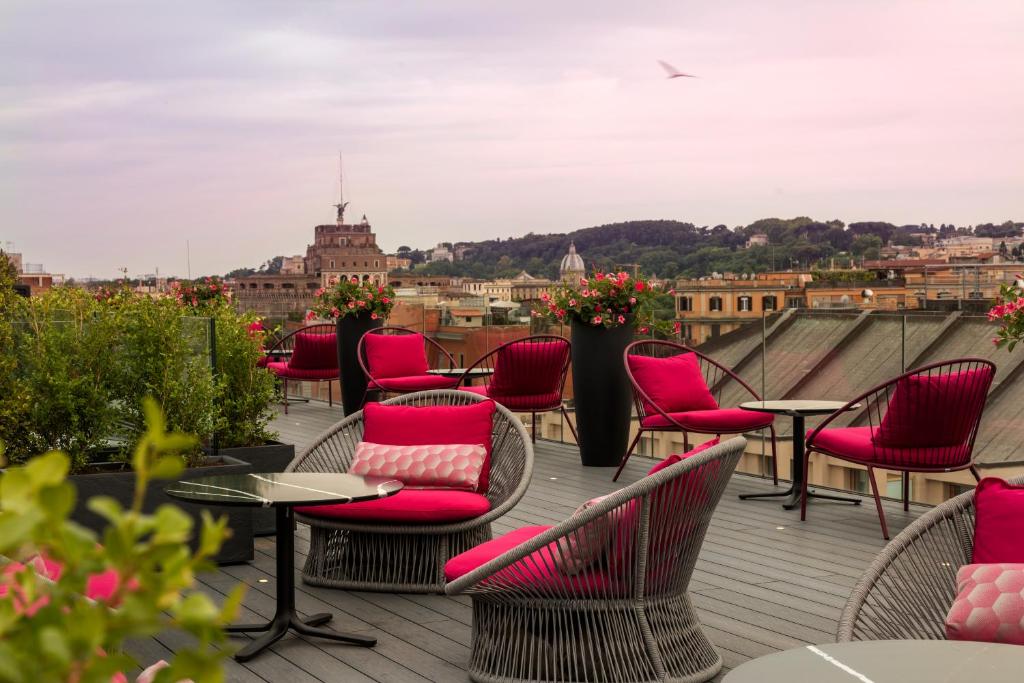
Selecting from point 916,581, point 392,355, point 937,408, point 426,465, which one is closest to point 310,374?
point 392,355

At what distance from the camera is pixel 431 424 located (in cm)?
509

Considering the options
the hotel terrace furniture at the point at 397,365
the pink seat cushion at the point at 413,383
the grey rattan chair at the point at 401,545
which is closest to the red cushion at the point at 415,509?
the grey rattan chair at the point at 401,545

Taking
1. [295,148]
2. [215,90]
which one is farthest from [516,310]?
[295,148]

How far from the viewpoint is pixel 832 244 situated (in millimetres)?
17031

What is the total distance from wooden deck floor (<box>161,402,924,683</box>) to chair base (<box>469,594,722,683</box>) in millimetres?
176

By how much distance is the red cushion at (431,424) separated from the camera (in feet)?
16.6

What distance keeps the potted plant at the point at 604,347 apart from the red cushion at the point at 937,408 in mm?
2802

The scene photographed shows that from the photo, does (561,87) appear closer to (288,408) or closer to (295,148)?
(295,148)

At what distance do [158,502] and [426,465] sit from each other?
1.16 meters

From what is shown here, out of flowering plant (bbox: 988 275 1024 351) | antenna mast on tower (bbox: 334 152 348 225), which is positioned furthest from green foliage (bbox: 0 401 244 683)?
antenna mast on tower (bbox: 334 152 348 225)

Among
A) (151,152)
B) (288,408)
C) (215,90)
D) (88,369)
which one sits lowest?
(288,408)

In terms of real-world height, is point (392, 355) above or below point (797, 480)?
above

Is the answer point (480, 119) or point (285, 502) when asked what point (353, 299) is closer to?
point (285, 502)

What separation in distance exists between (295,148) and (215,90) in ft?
19.5
